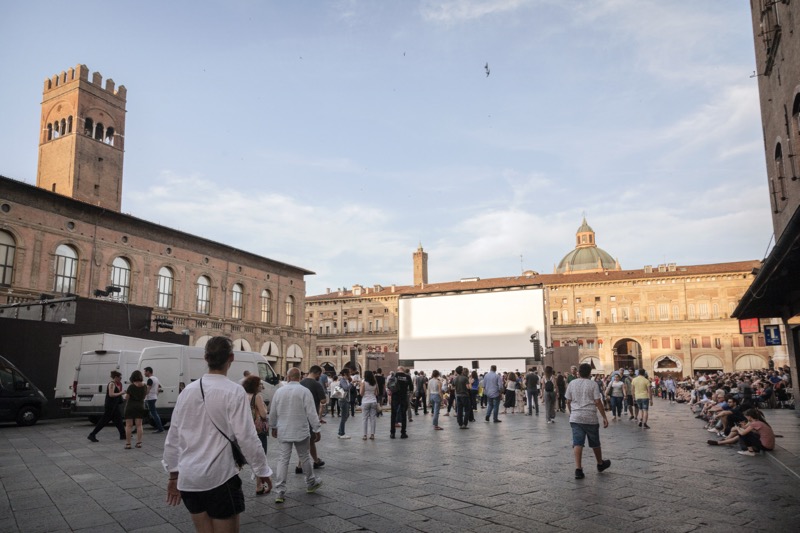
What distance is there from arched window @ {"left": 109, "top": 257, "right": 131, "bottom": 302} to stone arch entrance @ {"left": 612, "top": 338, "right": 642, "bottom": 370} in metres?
48.1

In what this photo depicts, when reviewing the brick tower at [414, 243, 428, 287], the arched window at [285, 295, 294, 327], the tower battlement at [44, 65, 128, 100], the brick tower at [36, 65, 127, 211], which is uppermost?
the tower battlement at [44, 65, 128, 100]

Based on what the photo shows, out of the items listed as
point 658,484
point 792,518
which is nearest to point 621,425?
point 658,484

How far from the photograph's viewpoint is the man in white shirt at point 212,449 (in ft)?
10.6

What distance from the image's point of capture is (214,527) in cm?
326

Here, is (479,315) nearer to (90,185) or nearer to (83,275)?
(83,275)

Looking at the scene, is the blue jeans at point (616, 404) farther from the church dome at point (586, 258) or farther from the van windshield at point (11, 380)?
the church dome at point (586, 258)

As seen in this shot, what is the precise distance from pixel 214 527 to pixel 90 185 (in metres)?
49.3

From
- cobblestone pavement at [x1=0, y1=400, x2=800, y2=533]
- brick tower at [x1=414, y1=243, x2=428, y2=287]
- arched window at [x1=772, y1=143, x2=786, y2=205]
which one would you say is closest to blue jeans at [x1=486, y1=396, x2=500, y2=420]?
cobblestone pavement at [x1=0, y1=400, x2=800, y2=533]

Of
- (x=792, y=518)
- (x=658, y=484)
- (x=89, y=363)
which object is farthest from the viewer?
(x=89, y=363)

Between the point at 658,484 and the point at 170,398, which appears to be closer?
the point at 658,484

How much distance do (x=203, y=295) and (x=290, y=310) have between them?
9.33 m

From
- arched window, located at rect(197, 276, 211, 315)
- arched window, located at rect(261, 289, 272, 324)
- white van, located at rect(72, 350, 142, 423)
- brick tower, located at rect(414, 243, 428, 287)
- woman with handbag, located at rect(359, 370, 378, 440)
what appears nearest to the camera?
woman with handbag, located at rect(359, 370, 378, 440)

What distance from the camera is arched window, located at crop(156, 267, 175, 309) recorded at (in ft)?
120

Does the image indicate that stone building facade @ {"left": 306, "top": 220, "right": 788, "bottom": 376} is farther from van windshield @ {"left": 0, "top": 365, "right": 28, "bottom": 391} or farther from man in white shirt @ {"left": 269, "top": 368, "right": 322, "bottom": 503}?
man in white shirt @ {"left": 269, "top": 368, "right": 322, "bottom": 503}
